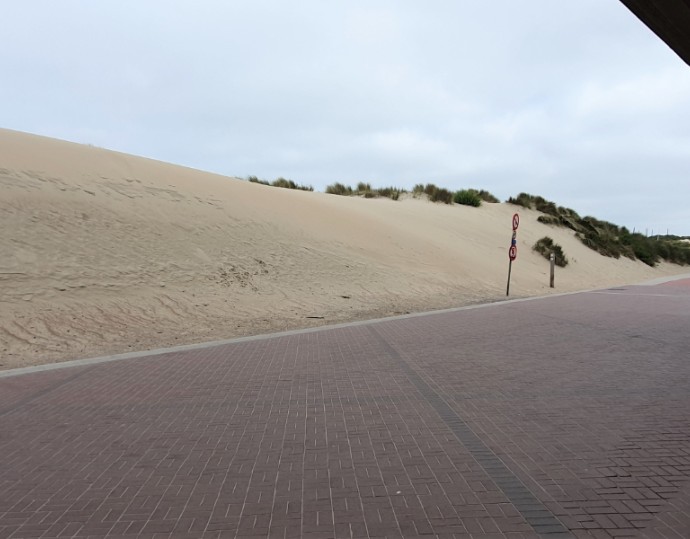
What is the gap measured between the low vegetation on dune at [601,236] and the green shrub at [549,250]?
902cm

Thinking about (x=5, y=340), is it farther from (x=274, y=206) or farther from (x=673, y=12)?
(x=274, y=206)

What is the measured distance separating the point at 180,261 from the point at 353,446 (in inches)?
541

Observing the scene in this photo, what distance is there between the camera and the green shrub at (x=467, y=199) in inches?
1826

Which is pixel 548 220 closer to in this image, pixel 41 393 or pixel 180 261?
pixel 180 261

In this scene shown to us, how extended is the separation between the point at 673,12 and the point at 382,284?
52.9 feet

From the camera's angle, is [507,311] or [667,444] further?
[507,311]

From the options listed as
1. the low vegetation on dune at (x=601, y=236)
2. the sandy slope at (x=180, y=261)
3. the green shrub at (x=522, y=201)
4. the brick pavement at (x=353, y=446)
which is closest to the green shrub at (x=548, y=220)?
the low vegetation on dune at (x=601, y=236)

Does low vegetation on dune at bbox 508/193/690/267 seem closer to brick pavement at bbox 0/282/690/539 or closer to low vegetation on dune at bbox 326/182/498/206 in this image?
low vegetation on dune at bbox 326/182/498/206

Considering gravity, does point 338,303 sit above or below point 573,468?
below

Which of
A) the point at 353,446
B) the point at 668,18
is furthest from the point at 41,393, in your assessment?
the point at 668,18

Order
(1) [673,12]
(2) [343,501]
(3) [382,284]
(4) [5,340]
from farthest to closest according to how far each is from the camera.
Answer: (3) [382,284]
(4) [5,340]
(1) [673,12]
(2) [343,501]

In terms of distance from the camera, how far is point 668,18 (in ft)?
17.3

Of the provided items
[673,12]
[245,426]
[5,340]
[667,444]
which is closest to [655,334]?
[667,444]

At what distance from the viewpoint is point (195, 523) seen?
3.78 meters
